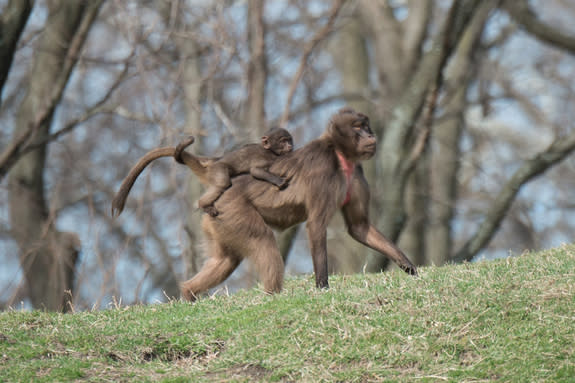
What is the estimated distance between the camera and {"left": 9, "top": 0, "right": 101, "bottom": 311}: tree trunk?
1371cm

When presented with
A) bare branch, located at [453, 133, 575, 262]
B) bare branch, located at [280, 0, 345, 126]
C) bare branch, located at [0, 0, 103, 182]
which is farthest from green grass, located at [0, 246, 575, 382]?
bare branch, located at [453, 133, 575, 262]

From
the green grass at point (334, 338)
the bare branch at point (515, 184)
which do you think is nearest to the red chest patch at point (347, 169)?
the green grass at point (334, 338)

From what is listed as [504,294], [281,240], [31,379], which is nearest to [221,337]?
[31,379]

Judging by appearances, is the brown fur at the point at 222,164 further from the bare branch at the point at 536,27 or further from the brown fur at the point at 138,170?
the bare branch at the point at 536,27

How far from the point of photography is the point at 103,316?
22.1 ft

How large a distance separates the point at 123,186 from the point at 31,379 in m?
3.02

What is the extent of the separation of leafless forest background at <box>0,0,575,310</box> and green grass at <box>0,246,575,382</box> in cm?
244

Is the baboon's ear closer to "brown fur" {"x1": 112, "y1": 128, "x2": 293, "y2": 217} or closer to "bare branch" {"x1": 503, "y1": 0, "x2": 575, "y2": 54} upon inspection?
"brown fur" {"x1": 112, "y1": 128, "x2": 293, "y2": 217}

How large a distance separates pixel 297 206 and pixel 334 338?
7.66ft

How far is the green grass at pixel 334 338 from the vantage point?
5.23 meters

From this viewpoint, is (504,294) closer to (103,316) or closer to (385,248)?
(385,248)

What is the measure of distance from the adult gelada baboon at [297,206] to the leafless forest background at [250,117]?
1346 millimetres

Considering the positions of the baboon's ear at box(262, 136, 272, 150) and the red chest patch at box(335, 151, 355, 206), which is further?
the baboon's ear at box(262, 136, 272, 150)

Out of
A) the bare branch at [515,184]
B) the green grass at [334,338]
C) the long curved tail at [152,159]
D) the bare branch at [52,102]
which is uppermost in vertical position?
the bare branch at [52,102]
